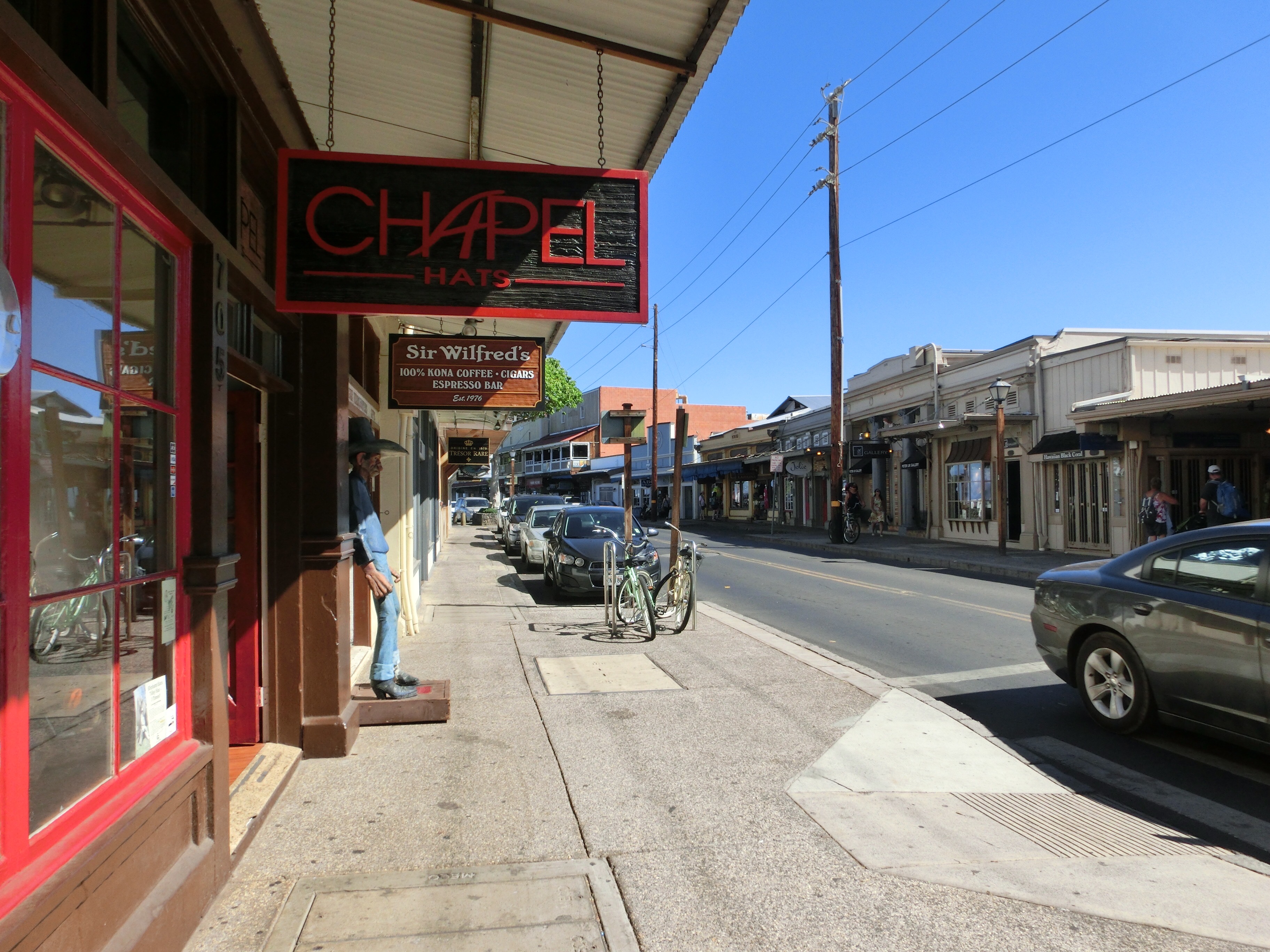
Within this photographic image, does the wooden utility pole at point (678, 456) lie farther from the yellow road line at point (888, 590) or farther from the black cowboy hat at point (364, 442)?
the black cowboy hat at point (364, 442)

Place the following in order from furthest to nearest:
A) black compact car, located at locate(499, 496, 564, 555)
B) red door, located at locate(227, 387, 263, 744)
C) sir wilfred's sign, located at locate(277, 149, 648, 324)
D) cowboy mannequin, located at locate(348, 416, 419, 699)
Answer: black compact car, located at locate(499, 496, 564, 555), cowboy mannequin, located at locate(348, 416, 419, 699), red door, located at locate(227, 387, 263, 744), sir wilfred's sign, located at locate(277, 149, 648, 324)

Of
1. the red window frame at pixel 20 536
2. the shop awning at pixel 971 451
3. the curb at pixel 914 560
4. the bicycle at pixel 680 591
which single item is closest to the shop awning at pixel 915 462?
the shop awning at pixel 971 451

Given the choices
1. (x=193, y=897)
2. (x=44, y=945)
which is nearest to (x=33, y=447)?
(x=44, y=945)

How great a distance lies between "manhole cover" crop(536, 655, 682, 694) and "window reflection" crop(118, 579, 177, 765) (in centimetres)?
407

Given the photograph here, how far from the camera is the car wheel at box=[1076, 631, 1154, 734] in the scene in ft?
19.0

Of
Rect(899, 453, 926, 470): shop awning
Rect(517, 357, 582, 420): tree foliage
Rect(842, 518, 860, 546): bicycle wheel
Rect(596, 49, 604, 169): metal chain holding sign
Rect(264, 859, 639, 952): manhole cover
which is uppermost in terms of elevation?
Rect(517, 357, 582, 420): tree foliage

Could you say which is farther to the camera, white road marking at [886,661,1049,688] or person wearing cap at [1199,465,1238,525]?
person wearing cap at [1199,465,1238,525]

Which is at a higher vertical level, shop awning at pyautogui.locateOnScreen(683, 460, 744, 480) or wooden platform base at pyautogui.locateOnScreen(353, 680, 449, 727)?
shop awning at pyautogui.locateOnScreen(683, 460, 744, 480)

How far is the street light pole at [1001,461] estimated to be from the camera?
64.0 feet

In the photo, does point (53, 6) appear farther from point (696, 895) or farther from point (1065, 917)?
point (1065, 917)

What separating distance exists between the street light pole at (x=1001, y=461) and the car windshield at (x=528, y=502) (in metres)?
11.4

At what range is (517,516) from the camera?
82.2ft

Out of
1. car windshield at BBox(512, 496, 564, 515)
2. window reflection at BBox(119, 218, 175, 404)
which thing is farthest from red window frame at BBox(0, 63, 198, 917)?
car windshield at BBox(512, 496, 564, 515)

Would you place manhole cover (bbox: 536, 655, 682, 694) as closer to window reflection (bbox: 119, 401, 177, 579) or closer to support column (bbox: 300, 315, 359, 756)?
support column (bbox: 300, 315, 359, 756)
